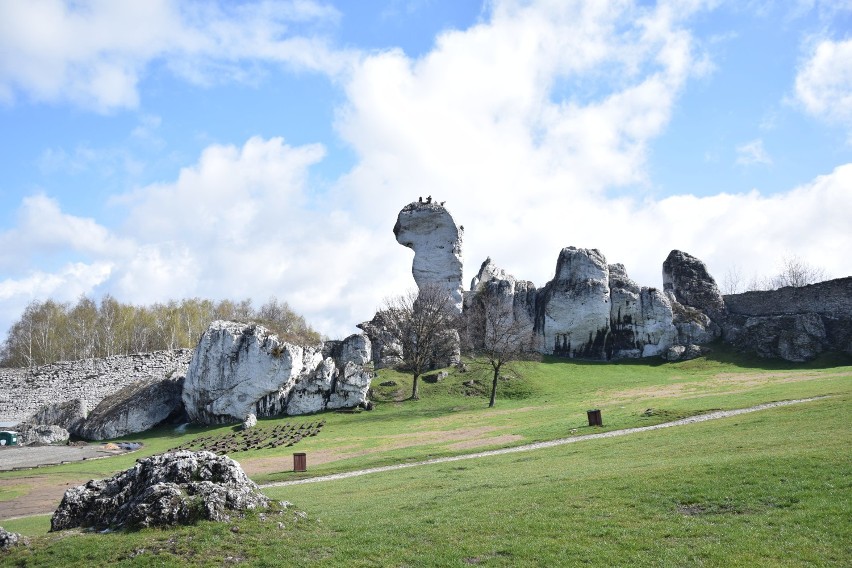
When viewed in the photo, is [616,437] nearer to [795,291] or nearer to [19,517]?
[19,517]

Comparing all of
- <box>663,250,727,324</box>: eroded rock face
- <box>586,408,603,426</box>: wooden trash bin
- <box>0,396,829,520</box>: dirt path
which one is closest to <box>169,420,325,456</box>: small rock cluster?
<box>0,396,829,520</box>: dirt path

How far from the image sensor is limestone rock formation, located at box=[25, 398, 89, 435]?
60.8 meters

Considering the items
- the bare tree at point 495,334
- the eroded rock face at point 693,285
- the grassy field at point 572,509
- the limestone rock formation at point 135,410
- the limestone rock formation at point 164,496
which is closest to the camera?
the grassy field at point 572,509

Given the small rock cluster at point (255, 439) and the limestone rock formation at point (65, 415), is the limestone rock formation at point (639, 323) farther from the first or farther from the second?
the limestone rock formation at point (65, 415)

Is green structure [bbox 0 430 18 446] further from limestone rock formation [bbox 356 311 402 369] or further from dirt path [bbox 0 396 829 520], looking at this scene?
limestone rock formation [bbox 356 311 402 369]

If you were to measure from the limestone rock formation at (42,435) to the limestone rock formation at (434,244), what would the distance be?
43.3 metres

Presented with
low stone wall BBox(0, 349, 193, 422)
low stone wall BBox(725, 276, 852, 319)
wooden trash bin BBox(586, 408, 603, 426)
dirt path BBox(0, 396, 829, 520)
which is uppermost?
low stone wall BBox(725, 276, 852, 319)

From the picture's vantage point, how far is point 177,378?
206 ft

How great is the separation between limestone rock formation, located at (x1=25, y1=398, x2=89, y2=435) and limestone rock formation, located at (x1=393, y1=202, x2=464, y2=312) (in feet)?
136

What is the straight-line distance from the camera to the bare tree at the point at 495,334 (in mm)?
57181

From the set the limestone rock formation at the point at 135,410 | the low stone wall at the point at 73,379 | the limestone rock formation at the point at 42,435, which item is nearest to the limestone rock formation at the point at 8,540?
the limestone rock formation at the point at 135,410

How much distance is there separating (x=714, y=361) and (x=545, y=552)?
6326cm

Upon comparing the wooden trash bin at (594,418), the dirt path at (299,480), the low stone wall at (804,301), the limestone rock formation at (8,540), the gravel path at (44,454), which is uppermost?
the low stone wall at (804,301)

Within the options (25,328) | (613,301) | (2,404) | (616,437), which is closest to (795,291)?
(613,301)
